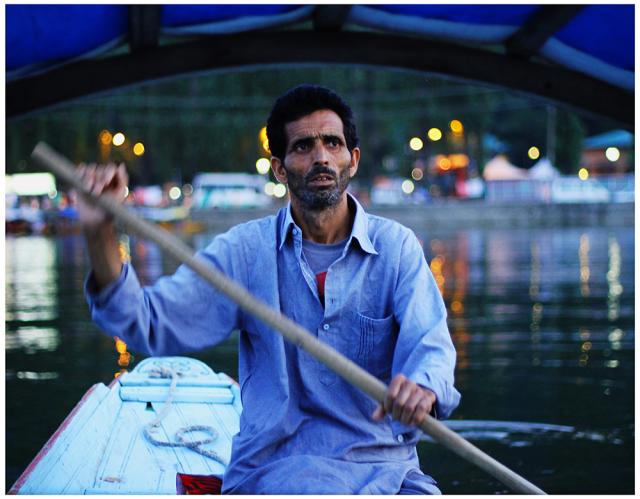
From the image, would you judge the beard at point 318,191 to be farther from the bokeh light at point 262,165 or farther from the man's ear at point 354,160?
the bokeh light at point 262,165

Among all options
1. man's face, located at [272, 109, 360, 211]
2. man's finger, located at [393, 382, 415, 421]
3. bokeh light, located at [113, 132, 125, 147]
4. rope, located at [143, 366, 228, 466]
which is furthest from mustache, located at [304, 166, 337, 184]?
bokeh light, located at [113, 132, 125, 147]

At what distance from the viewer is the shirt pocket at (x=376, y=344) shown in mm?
2734

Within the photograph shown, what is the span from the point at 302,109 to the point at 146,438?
2.21m

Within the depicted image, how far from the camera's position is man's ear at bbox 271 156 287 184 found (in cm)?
286

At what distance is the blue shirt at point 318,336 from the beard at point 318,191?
0.25 feet

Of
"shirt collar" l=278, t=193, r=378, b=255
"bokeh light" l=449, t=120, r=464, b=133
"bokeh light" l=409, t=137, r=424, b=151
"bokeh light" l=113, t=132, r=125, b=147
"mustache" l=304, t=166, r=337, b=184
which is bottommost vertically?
"shirt collar" l=278, t=193, r=378, b=255

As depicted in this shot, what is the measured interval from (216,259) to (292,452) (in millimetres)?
574

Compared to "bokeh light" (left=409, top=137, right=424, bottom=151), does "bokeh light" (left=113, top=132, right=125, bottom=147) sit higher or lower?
lower

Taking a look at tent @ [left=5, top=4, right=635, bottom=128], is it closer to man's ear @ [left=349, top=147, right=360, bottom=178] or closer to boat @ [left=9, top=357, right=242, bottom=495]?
boat @ [left=9, top=357, right=242, bottom=495]

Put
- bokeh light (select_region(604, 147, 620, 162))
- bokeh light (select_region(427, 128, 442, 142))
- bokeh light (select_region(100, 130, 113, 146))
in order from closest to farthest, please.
Answer: bokeh light (select_region(100, 130, 113, 146)) → bokeh light (select_region(427, 128, 442, 142)) → bokeh light (select_region(604, 147, 620, 162))

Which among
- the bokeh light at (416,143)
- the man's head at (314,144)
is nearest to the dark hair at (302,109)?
the man's head at (314,144)

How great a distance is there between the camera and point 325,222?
279cm

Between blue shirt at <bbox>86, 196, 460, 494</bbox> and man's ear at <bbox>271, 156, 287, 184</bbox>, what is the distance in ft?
0.38

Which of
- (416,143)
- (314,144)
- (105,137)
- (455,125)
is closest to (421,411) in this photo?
(314,144)
